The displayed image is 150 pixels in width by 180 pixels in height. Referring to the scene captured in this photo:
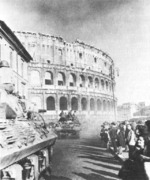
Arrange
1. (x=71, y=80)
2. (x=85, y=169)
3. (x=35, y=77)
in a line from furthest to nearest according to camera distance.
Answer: (x=71, y=80) < (x=35, y=77) < (x=85, y=169)

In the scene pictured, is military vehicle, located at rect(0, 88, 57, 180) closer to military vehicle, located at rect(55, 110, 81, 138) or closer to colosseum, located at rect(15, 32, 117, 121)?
military vehicle, located at rect(55, 110, 81, 138)

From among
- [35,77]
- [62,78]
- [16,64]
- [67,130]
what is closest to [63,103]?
[62,78]

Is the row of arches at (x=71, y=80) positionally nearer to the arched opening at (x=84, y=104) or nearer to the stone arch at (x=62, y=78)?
the stone arch at (x=62, y=78)

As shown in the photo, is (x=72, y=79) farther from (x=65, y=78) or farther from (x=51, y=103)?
(x=51, y=103)

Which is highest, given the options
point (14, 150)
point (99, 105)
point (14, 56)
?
point (14, 56)

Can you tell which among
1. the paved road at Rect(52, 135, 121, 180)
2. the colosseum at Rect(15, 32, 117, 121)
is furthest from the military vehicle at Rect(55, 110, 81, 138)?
the colosseum at Rect(15, 32, 117, 121)

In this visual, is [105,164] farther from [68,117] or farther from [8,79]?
[68,117]

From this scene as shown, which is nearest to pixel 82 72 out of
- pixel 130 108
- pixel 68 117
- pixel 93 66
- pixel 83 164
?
pixel 93 66

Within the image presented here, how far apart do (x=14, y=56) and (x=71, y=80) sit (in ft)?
Answer: 55.8

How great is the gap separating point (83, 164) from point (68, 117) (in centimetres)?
1355

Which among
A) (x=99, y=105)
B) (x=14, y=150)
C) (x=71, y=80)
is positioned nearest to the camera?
(x=14, y=150)

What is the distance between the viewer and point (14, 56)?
71.7ft

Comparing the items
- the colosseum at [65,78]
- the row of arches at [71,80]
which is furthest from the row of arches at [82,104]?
the row of arches at [71,80]

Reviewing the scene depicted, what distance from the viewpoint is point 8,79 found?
6.64 meters
